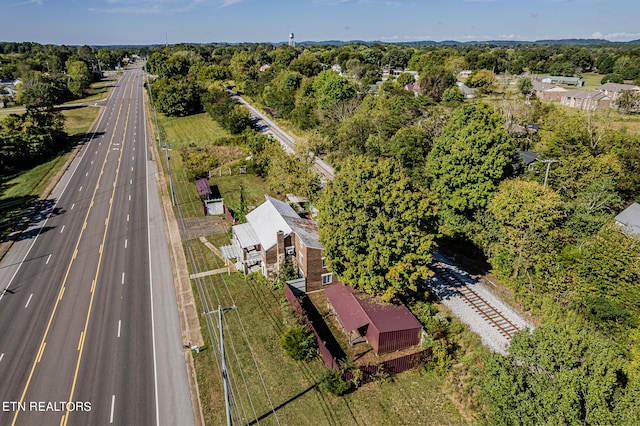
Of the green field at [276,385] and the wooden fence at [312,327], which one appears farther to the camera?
the wooden fence at [312,327]

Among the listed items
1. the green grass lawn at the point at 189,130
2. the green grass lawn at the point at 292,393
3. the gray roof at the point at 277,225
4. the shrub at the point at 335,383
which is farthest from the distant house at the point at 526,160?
the green grass lawn at the point at 189,130

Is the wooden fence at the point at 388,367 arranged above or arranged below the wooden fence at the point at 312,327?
below

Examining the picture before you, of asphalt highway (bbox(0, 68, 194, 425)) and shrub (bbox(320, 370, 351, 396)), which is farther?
shrub (bbox(320, 370, 351, 396))

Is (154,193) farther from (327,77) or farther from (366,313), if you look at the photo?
(327,77)

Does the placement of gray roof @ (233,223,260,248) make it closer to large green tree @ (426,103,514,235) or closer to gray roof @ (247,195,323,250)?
gray roof @ (247,195,323,250)

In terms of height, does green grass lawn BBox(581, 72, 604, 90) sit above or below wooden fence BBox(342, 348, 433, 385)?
above

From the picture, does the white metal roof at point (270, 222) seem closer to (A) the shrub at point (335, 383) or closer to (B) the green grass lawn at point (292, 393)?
(B) the green grass lawn at point (292, 393)

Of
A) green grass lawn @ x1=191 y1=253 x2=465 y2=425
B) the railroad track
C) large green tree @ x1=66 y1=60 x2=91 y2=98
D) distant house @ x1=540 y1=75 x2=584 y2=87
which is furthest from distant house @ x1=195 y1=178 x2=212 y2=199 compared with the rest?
distant house @ x1=540 y1=75 x2=584 y2=87

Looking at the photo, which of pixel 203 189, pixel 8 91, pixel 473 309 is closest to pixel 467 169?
pixel 473 309
